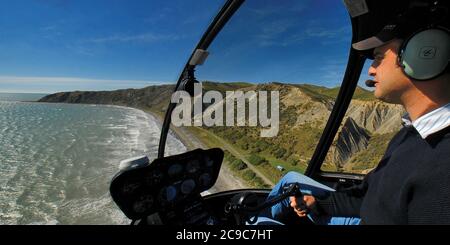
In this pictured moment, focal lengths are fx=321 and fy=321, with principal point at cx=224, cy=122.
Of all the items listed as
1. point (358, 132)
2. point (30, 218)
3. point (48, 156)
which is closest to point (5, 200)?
point (30, 218)

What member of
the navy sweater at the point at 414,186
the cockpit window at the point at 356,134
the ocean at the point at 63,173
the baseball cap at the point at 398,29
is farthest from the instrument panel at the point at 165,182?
the cockpit window at the point at 356,134

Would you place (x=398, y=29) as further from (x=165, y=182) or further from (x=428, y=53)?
(x=165, y=182)

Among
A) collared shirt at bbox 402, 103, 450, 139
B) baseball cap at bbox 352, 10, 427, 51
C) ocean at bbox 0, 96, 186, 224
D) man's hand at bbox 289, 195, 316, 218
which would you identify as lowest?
ocean at bbox 0, 96, 186, 224

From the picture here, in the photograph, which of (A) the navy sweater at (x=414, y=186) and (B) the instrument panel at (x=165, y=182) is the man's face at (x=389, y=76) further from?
(B) the instrument panel at (x=165, y=182)

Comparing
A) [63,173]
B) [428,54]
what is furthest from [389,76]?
[63,173]

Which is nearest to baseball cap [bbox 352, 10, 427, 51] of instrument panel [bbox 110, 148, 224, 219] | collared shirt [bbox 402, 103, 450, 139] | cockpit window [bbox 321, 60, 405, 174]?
collared shirt [bbox 402, 103, 450, 139]

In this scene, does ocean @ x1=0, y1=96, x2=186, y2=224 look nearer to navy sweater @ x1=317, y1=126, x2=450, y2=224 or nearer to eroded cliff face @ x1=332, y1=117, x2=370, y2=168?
eroded cliff face @ x1=332, y1=117, x2=370, y2=168

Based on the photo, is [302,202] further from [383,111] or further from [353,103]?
[383,111]

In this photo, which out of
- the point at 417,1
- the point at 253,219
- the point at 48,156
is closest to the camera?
the point at 417,1
